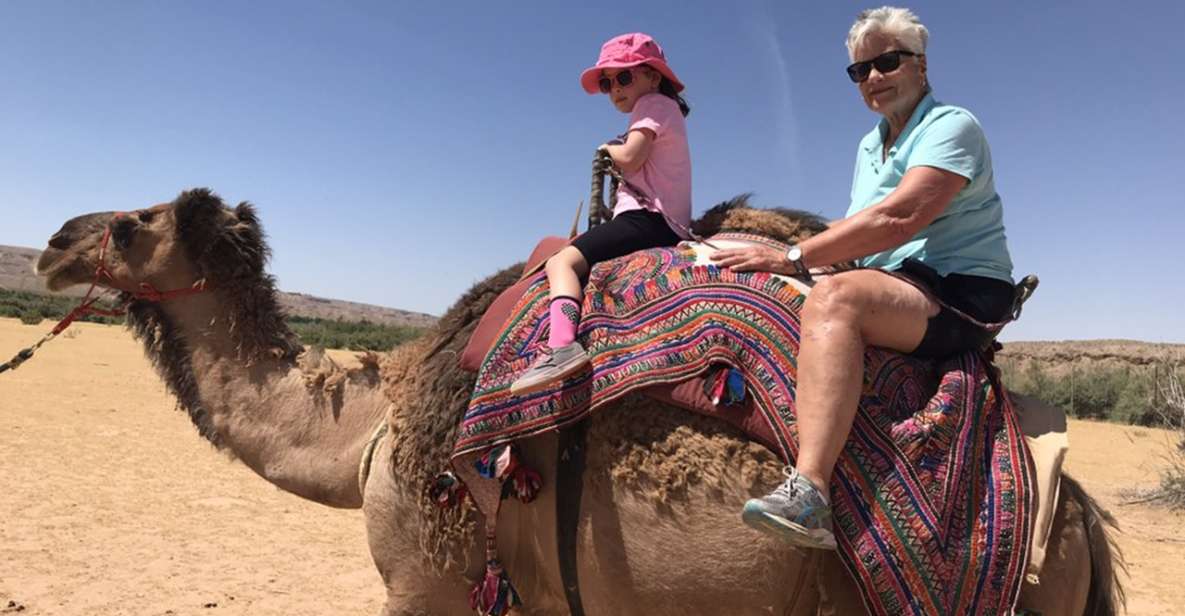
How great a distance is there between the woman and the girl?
0.57m

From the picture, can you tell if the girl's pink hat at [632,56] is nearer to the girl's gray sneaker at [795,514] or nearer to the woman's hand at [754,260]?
the woman's hand at [754,260]

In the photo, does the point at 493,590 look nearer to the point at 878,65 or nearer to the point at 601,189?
the point at 601,189

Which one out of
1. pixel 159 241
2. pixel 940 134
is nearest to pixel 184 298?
pixel 159 241

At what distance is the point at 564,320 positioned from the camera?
2.96 meters

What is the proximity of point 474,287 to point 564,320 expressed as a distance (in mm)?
902

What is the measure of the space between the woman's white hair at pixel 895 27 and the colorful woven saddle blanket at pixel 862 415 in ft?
3.40

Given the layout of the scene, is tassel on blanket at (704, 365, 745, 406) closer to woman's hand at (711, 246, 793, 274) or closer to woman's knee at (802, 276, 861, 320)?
woman's knee at (802, 276, 861, 320)

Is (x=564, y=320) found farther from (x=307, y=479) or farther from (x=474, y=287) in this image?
(x=307, y=479)

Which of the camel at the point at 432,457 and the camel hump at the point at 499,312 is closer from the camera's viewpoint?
the camel at the point at 432,457

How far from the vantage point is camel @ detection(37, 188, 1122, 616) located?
2.62 m

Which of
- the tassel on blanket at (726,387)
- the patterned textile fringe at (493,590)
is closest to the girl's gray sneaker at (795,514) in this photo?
the tassel on blanket at (726,387)

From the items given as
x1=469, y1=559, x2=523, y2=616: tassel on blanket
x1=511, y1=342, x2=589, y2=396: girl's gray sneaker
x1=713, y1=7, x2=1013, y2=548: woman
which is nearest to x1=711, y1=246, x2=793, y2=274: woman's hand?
x1=713, y1=7, x2=1013, y2=548: woman

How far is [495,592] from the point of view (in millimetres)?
3084

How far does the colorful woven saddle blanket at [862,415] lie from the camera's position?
96.5 inches
